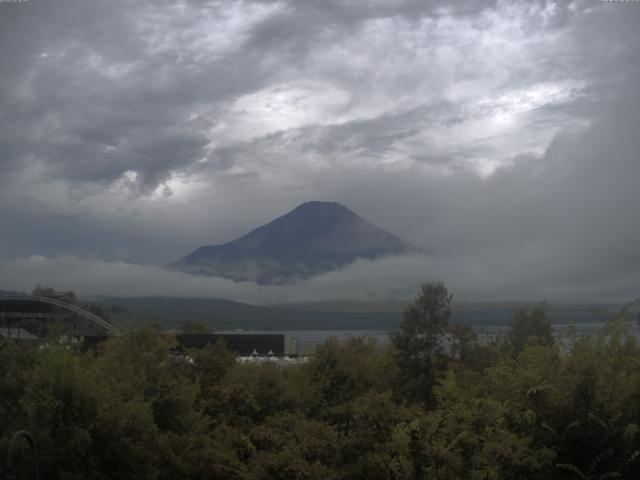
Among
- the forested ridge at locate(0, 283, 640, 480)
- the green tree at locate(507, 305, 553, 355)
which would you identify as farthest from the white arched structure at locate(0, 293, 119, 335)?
the forested ridge at locate(0, 283, 640, 480)

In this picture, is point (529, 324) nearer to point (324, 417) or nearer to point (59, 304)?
point (324, 417)

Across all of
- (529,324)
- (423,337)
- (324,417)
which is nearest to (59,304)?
(423,337)

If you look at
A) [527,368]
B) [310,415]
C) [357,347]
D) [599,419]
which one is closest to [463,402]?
[527,368]

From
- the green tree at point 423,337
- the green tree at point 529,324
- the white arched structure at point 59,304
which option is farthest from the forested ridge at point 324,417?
the white arched structure at point 59,304

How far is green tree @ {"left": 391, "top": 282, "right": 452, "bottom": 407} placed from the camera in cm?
4869

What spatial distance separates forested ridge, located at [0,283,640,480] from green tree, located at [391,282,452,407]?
12.7m

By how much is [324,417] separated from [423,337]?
844 inches

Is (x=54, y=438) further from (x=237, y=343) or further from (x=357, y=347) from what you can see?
(x=237, y=343)

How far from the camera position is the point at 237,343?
10206 centimetres

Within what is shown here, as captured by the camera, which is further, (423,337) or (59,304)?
(59,304)

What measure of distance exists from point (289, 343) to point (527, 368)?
9207 cm

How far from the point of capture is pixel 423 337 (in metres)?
51.7

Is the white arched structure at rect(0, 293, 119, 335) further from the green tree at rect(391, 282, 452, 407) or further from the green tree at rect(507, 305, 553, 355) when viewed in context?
the green tree at rect(507, 305, 553, 355)

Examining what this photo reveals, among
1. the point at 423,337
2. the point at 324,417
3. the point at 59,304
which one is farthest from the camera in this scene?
the point at 59,304
